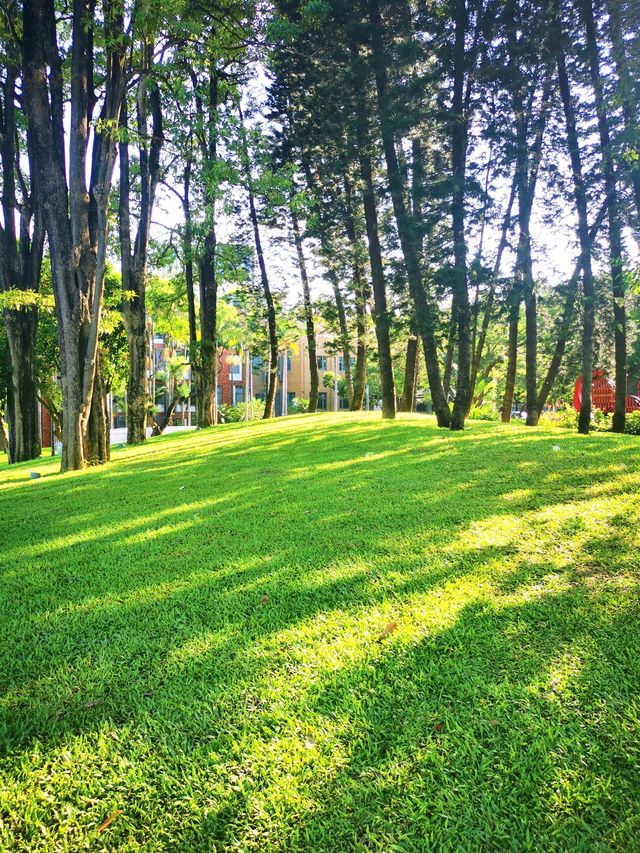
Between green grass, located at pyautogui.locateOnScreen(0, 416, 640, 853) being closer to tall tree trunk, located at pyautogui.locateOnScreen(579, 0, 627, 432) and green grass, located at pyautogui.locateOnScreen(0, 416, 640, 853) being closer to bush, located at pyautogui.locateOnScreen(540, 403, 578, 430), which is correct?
tall tree trunk, located at pyautogui.locateOnScreen(579, 0, 627, 432)

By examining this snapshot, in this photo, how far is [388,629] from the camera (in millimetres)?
2355

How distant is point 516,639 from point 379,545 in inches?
54.5

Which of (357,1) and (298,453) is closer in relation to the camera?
(298,453)

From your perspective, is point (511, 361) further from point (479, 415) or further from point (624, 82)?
point (624, 82)

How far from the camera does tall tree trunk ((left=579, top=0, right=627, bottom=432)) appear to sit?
1009 centimetres

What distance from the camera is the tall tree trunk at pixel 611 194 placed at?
10.1 metres

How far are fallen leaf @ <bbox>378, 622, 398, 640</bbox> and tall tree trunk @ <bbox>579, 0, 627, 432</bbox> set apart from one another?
8.63 m

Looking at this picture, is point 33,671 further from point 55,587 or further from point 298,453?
point 298,453

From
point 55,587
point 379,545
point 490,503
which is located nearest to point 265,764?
point 379,545

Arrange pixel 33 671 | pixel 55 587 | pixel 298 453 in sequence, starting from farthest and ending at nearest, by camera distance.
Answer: pixel 298 453 → pixel 55 587 → pixel 33 671

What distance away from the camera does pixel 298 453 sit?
8.28m

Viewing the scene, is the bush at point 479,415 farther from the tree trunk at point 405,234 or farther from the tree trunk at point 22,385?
the tree trunk at point 22,385

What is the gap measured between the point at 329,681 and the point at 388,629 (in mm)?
500

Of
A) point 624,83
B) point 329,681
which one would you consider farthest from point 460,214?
point 329,681
